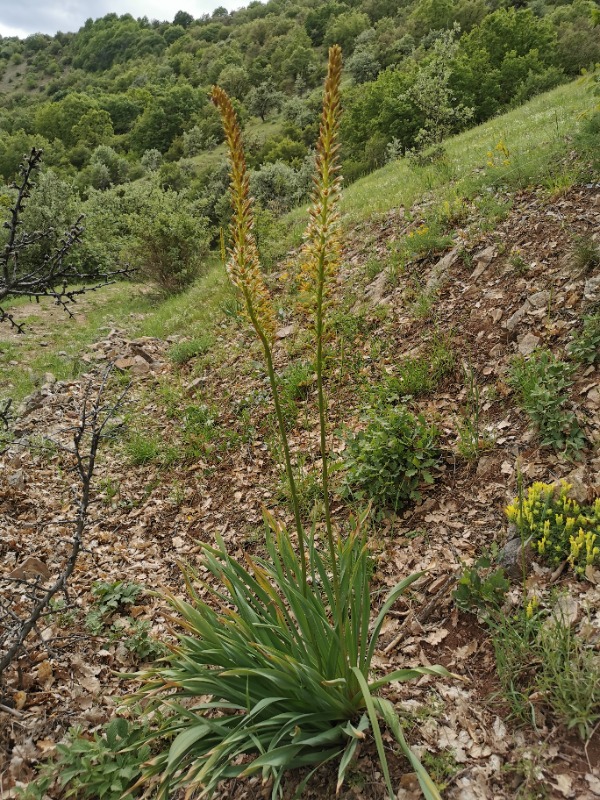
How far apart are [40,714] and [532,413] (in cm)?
443

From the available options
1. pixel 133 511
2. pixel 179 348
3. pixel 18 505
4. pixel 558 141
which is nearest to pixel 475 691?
pixel 133 511

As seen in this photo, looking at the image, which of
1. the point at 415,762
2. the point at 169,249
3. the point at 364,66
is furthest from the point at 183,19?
the point at 415,762

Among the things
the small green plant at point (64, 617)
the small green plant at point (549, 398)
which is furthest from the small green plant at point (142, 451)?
the small green plant at point (549, 398)

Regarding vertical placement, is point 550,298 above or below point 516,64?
below

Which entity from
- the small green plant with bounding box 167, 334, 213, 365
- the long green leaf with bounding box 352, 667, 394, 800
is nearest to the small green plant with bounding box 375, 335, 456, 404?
the long green leaf with bounding box 352, 667, 394, 800

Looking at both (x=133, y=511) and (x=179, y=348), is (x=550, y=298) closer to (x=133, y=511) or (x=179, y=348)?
(x=133, y=511)

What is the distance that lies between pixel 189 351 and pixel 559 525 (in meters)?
7.39

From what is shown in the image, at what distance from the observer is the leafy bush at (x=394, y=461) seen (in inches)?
172

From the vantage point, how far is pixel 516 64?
30.2m

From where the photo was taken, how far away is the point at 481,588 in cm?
312

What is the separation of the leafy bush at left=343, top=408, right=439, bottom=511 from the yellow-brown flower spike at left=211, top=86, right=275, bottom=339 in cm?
266

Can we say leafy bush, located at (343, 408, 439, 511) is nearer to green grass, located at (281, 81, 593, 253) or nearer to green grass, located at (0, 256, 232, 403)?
green grass, located at (281, 81, 593, 253)

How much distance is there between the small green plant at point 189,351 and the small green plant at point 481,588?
7.03 meters

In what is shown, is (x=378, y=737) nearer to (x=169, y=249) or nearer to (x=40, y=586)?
(x=40, y=586)
